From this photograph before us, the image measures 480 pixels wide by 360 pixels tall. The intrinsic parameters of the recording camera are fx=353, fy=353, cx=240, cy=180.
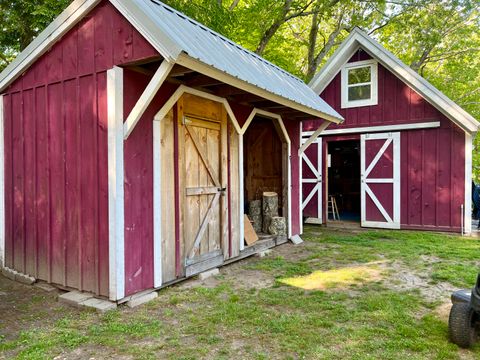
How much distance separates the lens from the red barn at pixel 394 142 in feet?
25.7

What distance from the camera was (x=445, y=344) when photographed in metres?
2.71

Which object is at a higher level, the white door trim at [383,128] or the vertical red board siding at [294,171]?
the white door trim at [383,128]

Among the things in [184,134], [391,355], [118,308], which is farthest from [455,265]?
[118,308]

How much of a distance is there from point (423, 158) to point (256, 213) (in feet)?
14.0

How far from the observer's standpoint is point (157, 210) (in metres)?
4.00

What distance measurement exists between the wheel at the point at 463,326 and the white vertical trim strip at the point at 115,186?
2.96 meters

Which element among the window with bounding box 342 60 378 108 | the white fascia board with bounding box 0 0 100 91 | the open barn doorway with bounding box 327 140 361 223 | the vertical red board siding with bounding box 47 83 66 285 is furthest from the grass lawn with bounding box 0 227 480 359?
the open barn doorway with bounding box 327 140 361 223

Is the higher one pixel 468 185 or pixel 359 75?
pixel 359 75

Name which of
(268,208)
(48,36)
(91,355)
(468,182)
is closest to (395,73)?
(468,182)

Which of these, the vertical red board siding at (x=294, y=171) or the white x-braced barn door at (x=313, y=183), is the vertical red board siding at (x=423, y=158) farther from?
the vertical red board siding at (x=294, y=171)

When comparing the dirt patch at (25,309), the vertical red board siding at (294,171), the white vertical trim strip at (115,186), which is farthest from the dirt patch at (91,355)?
the vertical red board siding at (294,171)

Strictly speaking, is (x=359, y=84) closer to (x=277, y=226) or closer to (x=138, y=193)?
(x=277, y=226)

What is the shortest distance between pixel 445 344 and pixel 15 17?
32.3 feet

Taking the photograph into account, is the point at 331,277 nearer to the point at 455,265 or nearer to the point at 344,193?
the point at 455,265
